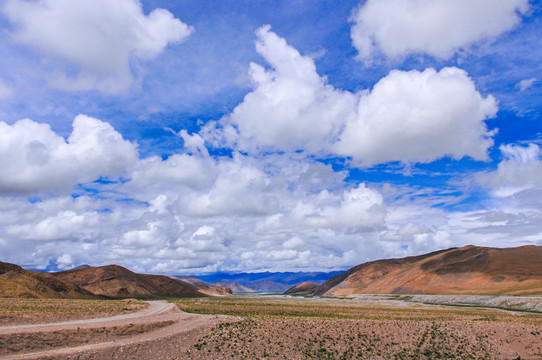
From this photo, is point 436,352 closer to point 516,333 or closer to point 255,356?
point 516,333

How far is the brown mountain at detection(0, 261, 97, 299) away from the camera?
99.6 metres

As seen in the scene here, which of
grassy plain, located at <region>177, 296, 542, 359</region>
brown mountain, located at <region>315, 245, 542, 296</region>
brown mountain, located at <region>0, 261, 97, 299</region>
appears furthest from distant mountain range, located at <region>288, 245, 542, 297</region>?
brown mountain, located at <region>0, 261, 97, 299</region>

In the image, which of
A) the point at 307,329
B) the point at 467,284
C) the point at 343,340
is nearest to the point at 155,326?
the point at 307,329

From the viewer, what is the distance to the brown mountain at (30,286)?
327ft

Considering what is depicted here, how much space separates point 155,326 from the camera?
130 ft

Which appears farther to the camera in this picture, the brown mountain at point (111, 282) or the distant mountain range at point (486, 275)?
the brown mountain at point (111, 282)

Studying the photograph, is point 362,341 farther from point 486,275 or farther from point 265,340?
point 486,275

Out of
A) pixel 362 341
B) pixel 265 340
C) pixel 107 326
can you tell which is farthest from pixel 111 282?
pixel 362 341

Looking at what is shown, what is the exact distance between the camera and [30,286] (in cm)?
10606

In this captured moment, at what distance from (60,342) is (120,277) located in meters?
154

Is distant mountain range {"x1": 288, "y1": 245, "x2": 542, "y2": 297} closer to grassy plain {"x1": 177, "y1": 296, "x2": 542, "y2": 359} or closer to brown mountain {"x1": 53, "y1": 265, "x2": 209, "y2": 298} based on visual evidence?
grassy plain {"x1": 177, "y1": 296, "x2": 542, "y2": 359}

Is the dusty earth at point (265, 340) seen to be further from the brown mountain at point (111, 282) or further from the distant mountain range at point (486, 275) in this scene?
the brown mountain at point (111, 282)

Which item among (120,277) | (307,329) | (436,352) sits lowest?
(436,352)

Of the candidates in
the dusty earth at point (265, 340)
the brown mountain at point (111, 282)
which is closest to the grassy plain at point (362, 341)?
the dusty earth at point (265, 340)
